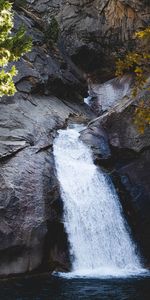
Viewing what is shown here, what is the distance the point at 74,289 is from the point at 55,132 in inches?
519

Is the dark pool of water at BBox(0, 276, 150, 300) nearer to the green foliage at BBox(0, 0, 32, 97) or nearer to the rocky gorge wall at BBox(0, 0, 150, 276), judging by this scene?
the rocky gorge wall at BBox(0, 0, 150, 276)

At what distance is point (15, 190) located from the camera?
1845 cm

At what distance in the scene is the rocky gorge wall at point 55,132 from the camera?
58.9ft

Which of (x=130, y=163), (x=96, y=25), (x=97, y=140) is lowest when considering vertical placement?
(x=130, y=163)

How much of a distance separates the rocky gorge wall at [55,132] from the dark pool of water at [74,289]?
1671 millimetres

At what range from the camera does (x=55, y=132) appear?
2577cm

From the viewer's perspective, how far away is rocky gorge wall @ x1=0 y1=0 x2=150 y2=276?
58.9 feet

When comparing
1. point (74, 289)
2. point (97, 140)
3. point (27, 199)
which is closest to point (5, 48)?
point (27, 199)

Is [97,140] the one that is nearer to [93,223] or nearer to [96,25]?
[93,223]

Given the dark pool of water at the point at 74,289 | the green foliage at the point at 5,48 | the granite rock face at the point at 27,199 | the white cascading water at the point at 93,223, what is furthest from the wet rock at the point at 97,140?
the green foliage at the point at 5,48

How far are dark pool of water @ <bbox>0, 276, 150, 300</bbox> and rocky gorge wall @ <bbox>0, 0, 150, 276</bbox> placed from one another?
1671mm

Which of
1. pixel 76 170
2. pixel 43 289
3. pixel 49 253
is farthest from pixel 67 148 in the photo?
pixel 43 289

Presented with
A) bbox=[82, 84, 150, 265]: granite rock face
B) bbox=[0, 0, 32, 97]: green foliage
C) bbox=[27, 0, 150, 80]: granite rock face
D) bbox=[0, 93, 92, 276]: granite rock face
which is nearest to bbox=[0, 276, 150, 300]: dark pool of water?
bbox=[0, 93, 92, 276]: granite rock face

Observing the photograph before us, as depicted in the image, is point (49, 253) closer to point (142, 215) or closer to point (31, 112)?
point (142, 215)
